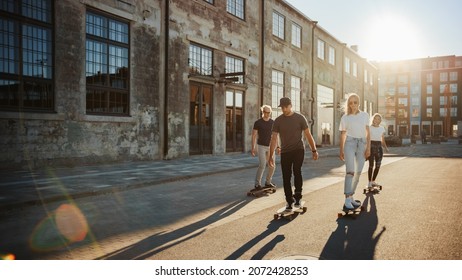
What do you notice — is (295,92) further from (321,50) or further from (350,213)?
(350,213)

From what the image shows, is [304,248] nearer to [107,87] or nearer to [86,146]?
[86,146]

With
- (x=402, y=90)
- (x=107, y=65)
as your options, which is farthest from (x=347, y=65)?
(x=402, y=90)

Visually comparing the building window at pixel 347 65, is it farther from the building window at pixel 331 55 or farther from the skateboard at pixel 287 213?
the skateboard at pixel 287 213

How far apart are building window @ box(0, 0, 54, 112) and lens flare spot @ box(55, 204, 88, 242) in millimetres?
5161

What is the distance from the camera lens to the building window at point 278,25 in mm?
22087

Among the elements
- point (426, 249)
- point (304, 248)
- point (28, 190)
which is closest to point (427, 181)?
point (426, 249)

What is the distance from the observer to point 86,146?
11.3 m

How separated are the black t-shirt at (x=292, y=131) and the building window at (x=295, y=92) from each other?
1862cm

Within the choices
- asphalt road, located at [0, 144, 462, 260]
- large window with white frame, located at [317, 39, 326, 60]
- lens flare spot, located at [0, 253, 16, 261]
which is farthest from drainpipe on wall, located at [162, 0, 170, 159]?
large window with white frame, located at [317, 39, 326, 60]

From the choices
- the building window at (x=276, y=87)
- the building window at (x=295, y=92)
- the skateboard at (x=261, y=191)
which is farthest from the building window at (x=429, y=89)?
the skateboard at (x=261, y=191)

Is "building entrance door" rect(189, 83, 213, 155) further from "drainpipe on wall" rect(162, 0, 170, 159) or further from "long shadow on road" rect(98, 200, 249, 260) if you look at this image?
"long shadow on road" rect(98, 200, 249, 260)

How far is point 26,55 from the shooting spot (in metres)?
9.78

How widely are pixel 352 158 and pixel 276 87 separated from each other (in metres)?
16.9

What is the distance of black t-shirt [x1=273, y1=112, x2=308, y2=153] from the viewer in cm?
550
